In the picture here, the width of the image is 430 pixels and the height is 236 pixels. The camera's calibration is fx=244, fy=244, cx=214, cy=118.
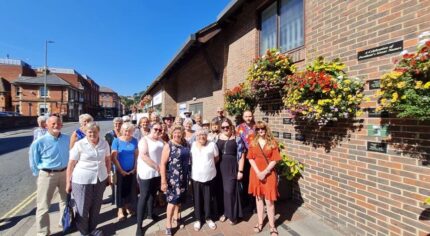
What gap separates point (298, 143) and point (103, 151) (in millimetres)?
3231

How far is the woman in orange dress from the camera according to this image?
141 inches

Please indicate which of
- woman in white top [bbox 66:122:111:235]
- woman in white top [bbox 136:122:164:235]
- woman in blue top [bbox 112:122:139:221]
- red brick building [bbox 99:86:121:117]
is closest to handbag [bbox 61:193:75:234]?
woman in white top [bbox 66:122:111:235]

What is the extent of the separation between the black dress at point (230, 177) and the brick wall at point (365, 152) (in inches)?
48.3

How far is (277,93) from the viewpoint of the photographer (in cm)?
483

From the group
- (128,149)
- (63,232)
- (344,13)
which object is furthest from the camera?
(128,149)

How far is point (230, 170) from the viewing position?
12.8 ft

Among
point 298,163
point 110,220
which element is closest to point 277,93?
point 298,163

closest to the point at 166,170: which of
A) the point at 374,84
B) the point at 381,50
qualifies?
the point at 374,84

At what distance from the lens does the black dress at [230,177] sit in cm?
392

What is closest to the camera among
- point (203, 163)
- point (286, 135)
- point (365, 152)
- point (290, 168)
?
point (365, 152)

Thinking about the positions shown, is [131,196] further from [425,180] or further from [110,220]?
[425,180]

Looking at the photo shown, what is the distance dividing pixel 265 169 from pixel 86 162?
2557mm

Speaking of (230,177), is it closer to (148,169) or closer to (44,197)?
(148,169)

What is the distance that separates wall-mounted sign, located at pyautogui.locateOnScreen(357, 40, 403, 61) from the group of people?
1568 millimetres
